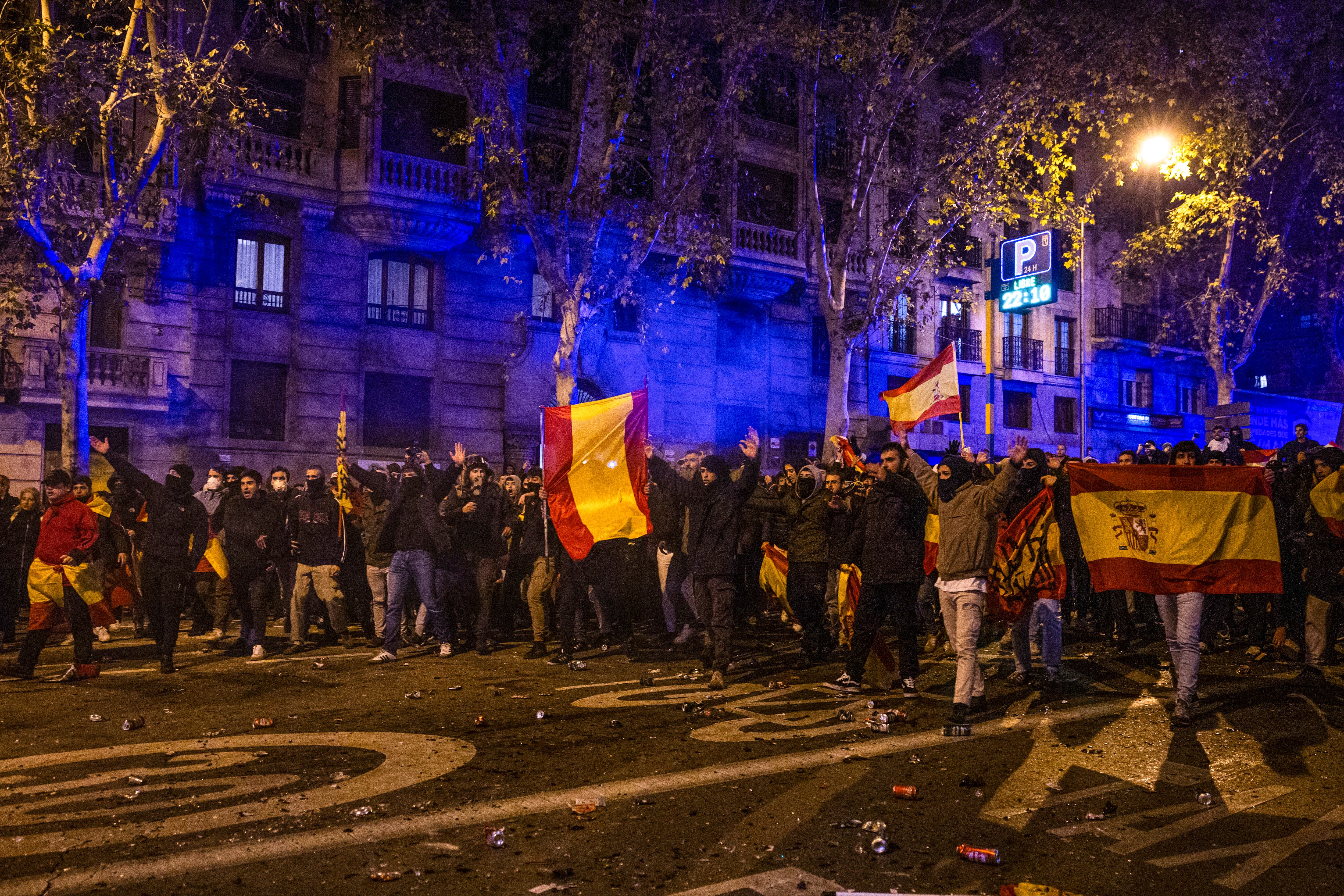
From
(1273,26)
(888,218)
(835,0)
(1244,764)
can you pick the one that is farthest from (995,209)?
(1244,764)

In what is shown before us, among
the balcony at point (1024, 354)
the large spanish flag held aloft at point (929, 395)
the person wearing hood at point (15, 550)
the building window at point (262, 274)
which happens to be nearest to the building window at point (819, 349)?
the balcony at point (1024, 354)

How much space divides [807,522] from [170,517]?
6212 mm

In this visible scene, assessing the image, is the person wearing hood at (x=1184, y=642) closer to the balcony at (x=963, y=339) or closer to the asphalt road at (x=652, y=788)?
the asphalt road at (x=652, y=788)

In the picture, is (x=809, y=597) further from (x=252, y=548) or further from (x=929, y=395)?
(x=252, y=548)

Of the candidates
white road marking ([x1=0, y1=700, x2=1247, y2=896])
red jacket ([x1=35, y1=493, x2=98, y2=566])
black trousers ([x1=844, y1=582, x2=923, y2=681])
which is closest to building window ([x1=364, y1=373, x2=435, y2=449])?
red jacket ([x1=35, y1=493, x2=98, y2=566])

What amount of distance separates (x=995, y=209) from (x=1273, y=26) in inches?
272

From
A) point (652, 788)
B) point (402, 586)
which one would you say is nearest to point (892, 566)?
point (652, 788)

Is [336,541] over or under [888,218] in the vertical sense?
under

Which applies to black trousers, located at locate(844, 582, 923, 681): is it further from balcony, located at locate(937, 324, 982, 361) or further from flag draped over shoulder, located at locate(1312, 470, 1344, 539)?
balcony, located at locate(937, 324, 982, 361)

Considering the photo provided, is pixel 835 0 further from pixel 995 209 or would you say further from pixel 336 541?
pixel 336 541

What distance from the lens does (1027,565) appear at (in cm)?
922

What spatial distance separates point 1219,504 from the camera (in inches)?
324

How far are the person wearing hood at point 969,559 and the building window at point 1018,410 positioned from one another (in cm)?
3079

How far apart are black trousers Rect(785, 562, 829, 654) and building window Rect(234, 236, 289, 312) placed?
17.3 m
